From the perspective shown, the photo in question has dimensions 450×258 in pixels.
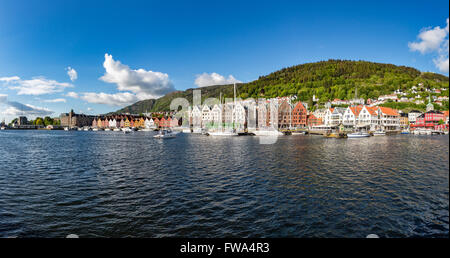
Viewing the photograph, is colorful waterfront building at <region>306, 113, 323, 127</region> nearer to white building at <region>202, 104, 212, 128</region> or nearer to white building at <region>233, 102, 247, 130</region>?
white building at <region>233, 102, 247, 130</region>

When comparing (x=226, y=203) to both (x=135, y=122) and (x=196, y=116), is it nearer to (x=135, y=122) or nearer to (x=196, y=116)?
(x=196, y=116)

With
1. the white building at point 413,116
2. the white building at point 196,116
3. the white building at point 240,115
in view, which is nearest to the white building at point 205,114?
the white building at point 196,116

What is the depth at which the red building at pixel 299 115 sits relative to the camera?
11188cm

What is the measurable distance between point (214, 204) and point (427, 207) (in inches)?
397

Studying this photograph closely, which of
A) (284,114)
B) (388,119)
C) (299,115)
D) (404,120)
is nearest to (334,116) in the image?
(299,115)

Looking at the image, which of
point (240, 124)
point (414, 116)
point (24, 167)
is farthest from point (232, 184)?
point (414, 116)

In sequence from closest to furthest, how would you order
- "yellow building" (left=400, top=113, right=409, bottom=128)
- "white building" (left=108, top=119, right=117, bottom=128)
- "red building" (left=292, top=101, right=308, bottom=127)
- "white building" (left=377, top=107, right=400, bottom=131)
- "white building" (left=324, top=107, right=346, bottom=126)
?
"white building" (left=377, top=107, right=400, bottom=131) < "white building" (left=324, top=107, right=346, bottom=126) < "yellow building" (left=400, top=113, right=409, bottom=128) < "red building" (left=292, top=101, right=308, bottom=127) < "white building" (left=108, top=119, right=117, bottom=128)

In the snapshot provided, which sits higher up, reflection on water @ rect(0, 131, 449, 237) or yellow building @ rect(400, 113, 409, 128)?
yellow building @ rect(400, 113, 409, 128)

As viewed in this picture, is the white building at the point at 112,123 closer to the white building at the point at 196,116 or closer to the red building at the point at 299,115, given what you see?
the white building at the point at 196,116

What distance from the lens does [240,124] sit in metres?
113

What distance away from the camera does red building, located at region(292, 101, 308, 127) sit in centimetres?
11188

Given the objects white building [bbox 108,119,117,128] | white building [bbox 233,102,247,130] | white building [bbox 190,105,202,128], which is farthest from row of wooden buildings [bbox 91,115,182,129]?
white building [bbox 233,102,247,130]
